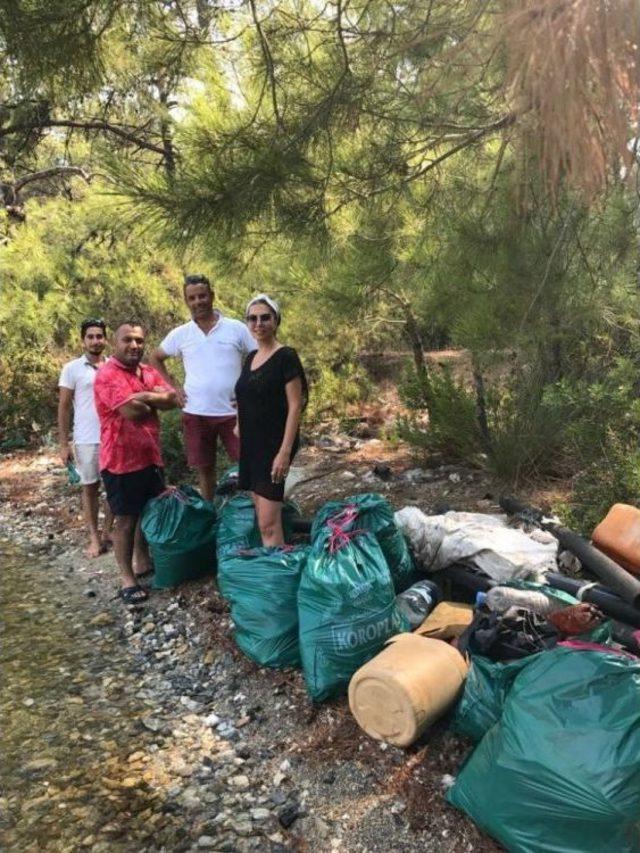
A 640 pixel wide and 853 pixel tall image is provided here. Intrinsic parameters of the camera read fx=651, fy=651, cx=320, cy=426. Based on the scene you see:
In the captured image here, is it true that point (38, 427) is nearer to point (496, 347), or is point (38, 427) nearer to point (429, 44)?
point (496, 347)

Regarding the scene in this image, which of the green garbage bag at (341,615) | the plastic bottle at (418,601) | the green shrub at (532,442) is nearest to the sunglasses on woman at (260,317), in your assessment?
the green garbage bag at (341,615)

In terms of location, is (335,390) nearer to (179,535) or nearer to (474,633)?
(179,535)

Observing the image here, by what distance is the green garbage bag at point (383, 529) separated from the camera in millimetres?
2996

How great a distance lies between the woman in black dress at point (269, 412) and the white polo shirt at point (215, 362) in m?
0.61

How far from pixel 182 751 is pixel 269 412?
149 cm

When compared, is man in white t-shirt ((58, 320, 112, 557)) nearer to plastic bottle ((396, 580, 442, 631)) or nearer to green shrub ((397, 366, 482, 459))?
plastic bottle ((396, 580, 442, 631))

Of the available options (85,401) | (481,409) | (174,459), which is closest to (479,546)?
(481,409)

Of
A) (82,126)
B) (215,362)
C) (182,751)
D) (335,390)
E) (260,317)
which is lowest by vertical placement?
(182,751)

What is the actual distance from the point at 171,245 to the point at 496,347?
2376mm

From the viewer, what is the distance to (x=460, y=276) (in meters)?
4.41

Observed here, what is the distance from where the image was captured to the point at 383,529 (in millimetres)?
3035

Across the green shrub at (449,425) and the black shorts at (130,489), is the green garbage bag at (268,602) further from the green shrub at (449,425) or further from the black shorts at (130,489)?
the green shrub at (449,425)

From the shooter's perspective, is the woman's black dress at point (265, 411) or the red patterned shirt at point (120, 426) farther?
the red patterned shirt at point (120, 426)

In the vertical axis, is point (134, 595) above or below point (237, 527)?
below
